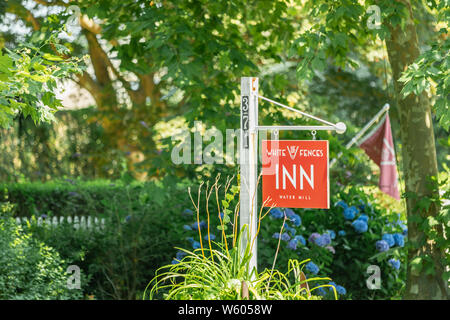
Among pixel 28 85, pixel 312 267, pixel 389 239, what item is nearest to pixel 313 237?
pixel 312 267

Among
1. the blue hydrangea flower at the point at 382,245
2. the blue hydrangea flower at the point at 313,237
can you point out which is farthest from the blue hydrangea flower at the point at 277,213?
the blue hydrangea flower at the point at 382,245

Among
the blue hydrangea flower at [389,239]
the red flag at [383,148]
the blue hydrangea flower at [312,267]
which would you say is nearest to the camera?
the blue hydrangea flower at [312,267]

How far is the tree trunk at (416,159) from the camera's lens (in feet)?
19.0

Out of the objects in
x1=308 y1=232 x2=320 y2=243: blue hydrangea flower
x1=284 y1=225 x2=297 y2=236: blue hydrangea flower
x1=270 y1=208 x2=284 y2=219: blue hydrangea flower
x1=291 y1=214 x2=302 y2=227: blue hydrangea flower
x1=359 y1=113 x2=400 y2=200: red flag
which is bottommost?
x1=308 y1=232 x2=320 y2=243: blue hydrangea flower

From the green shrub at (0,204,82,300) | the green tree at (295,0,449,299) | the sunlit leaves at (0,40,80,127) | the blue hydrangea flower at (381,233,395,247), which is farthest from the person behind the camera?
the blue hydrangea flower at (381,233,395,247)

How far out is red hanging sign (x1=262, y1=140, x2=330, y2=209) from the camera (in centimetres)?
384

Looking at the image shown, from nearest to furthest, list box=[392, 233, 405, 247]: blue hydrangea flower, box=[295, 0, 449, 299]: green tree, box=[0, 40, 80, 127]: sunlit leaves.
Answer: box=[0, 40, 80, 127]: sunlit leaves, box=[295, 0, 449, 299]: green tree, box=[392, 233, 405, 247]: blue hydrangea flower

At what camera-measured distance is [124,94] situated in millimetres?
13242

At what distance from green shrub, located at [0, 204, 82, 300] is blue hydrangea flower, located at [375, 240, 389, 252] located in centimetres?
328

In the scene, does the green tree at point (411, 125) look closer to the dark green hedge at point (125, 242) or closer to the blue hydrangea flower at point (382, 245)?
the blue hydrangea flower at point (382, 245)

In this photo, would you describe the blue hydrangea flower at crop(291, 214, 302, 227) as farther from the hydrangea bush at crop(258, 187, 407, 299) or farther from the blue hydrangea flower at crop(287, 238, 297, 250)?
the blue hydrangea flower at crop(287, 238, 297, 250)

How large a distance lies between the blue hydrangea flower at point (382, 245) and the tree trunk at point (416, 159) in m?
0.91

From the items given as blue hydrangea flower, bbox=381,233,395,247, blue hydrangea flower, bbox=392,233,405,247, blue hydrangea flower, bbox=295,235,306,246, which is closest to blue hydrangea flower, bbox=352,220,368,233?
blue hydrangea flower, bbox=381,233,395,247

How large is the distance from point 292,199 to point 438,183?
2.46m
